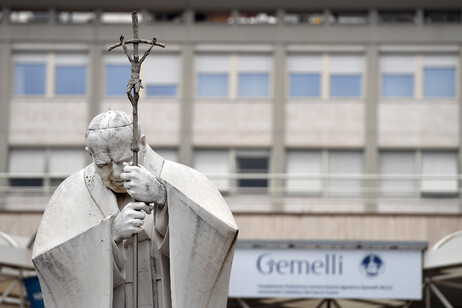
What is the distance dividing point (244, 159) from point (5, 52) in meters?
8.93

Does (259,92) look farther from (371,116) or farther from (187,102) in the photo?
(371,116)

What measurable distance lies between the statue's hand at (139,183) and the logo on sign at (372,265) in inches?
862

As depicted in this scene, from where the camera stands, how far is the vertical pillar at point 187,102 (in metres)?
51.2

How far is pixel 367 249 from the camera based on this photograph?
32156mm

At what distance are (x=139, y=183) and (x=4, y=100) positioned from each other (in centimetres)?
4211

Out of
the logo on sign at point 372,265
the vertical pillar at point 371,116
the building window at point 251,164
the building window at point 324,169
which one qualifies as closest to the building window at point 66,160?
the building window at point 251,164

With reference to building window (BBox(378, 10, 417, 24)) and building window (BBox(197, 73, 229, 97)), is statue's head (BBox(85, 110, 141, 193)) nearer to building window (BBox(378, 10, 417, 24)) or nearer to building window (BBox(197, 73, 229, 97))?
building window (BBox(197, 73, 229, 97))

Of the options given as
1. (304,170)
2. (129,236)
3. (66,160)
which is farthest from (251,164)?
(129,236)

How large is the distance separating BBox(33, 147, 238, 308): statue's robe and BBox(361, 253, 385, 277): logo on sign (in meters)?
21.2

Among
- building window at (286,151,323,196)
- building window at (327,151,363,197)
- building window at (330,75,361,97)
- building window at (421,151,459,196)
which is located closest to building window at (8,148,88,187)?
building window at (286,151,323,196)

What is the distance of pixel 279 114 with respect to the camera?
5119cm

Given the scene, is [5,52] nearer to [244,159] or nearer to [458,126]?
[244,159]

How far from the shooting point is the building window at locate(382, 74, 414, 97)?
51.2 metres

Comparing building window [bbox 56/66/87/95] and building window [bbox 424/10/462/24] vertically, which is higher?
building window [bbox 424/10/462/24]
